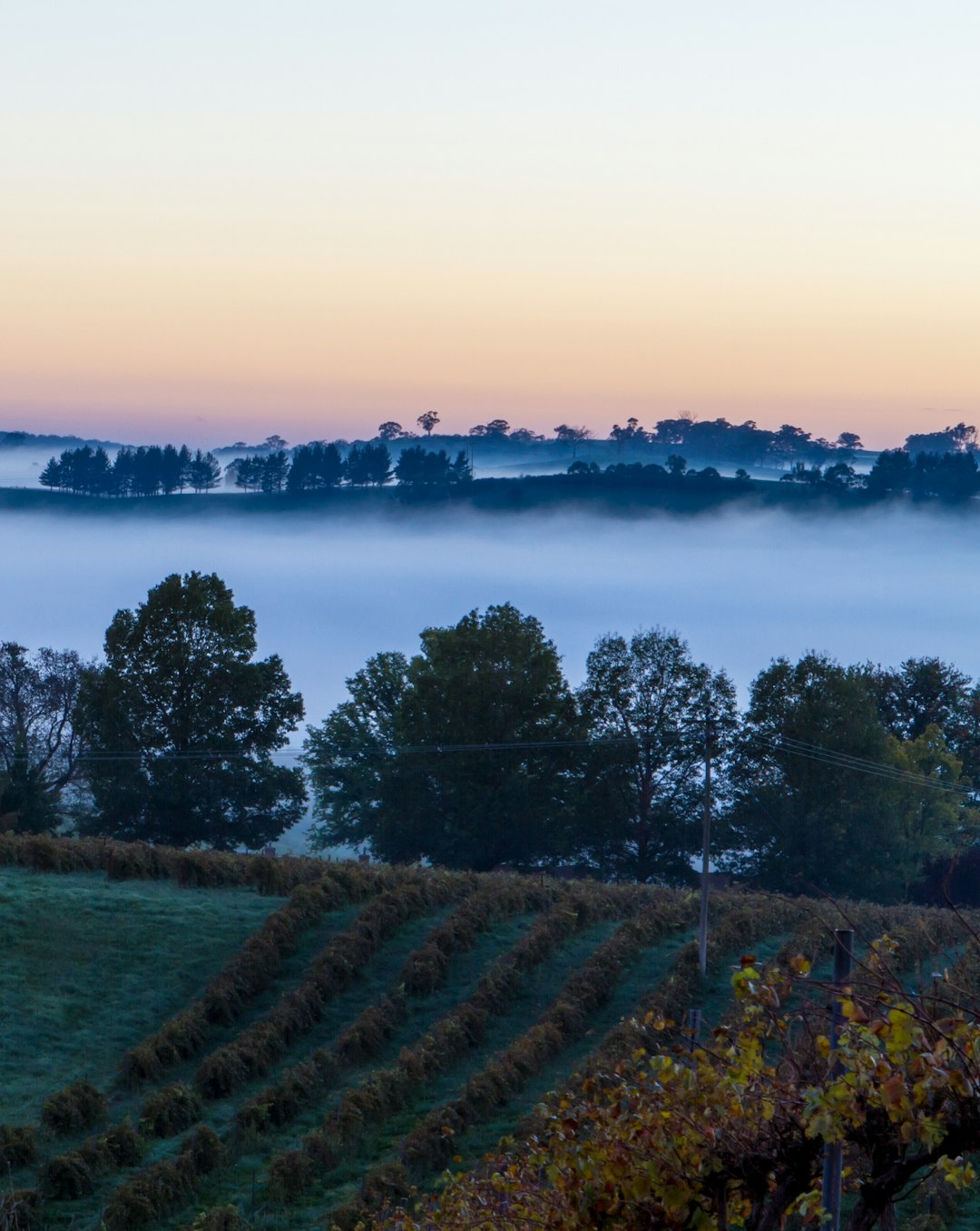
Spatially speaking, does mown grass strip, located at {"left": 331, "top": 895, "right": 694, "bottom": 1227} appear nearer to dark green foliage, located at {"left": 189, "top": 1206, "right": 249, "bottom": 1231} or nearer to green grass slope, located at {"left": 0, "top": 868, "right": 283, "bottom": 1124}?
dark green foliage, located at {"left": 189, "top": 1206, "right": 249, "bottom": 1231}

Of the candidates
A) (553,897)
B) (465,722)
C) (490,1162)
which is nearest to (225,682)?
(465,722)

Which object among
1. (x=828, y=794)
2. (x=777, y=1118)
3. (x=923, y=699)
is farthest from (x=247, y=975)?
(x=923, y=699)

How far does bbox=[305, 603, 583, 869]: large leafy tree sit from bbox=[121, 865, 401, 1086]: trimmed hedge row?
65.0ft

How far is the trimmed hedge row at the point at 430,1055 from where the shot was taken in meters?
15.3

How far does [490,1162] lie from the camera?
787 centimetres

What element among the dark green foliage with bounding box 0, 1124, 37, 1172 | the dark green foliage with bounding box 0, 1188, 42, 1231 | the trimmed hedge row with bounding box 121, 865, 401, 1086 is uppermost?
the dark green foliage with bounding box 0, 1188, 42, 1231

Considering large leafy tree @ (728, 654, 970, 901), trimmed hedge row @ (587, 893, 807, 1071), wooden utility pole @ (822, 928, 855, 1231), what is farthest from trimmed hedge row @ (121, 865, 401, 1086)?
large leafy tree @ (728, 654, 970, 901)

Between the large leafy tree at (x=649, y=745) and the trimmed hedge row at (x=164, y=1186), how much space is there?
1317 inches

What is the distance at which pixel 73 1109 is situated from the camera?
16.7m

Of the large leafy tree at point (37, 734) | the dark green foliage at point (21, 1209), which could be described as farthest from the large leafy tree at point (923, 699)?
the dark green foliage at point (21, 1209)

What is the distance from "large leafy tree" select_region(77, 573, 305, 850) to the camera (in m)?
48.7

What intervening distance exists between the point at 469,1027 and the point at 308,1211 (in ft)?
21.8

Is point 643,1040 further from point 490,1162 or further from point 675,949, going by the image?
point 490,1162

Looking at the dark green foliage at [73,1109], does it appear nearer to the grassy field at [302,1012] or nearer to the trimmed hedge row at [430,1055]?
the grassy field at [302,1012]
